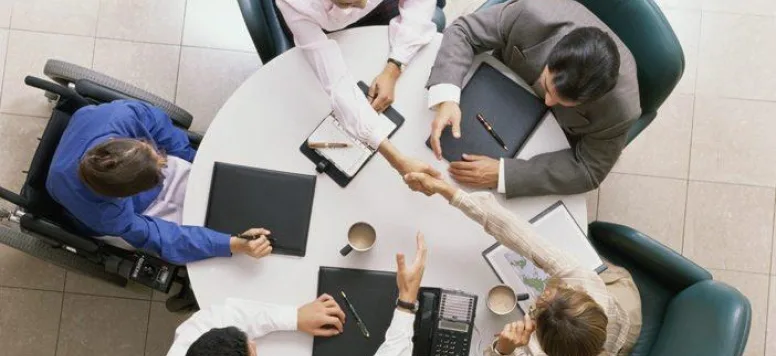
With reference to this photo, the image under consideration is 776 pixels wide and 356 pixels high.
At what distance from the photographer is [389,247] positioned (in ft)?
7.28

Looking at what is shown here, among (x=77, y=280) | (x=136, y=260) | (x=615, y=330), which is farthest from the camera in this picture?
(x=77, y=280)

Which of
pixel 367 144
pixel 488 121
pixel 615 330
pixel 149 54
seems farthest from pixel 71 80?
pixel 615 330

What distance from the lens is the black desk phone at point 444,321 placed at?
2.12 m

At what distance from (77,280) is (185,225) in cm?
111

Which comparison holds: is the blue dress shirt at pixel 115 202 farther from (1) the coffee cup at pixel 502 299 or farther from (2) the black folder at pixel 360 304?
(1) the coffee cup at pixel 502 299

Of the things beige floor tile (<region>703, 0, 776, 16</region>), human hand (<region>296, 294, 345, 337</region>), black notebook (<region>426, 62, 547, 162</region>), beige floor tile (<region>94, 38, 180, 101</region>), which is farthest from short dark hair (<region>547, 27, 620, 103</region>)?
beige floor tile (<region>94, 38, 180, 101</region>)

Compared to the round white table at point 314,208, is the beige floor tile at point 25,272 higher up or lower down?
lower down

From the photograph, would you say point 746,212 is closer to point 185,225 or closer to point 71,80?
point 185,225

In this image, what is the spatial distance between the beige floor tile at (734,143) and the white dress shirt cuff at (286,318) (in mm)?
1997

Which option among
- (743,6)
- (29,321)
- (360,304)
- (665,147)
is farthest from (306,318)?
(743,6)

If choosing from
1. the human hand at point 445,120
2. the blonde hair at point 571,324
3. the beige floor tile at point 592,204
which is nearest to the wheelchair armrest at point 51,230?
the human hand at point 445,120

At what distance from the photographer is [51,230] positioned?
2188 mm

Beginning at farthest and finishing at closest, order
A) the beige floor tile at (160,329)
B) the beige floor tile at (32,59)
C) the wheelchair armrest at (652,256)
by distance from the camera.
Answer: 1. the beige floor tile at (32,59)
2. the beige floor tile at (160,329)
3. the wheelchair armrest at (652,256)

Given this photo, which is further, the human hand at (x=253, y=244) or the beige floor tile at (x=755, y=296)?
the beige floor tile at (x=755, y=296)
